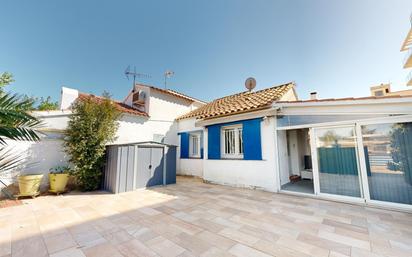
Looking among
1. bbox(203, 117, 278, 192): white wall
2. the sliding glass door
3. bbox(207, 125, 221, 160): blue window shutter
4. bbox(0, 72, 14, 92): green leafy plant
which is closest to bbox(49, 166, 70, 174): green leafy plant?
bbox(0, 72, 14, 92): green leafy plant

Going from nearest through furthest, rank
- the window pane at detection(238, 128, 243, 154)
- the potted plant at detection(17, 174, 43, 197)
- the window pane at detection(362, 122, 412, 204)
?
the window pane at detection(362, 122, 412, 204) < the potted plant at detection(17, 174, 43, 197) < the window pane at detection(238, 128, 243, 154)

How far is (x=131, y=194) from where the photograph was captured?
6.53 m

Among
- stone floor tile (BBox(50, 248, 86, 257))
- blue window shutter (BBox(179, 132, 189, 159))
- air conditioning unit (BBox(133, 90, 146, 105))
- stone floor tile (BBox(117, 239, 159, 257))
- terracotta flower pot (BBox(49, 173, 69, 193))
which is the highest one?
air conditioning unit (BBox(133, 90, 146, 105))

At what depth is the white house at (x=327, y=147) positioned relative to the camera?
4633mm

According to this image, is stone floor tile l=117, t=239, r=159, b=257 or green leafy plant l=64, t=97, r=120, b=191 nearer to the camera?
stone floor tile l=117, t=239, r=159, b=257

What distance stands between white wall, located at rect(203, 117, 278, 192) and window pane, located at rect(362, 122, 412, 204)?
286 cm

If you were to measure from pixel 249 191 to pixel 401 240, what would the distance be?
14.2 ft

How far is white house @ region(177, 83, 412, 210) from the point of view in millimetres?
4633

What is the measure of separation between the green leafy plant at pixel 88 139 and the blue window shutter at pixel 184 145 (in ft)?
17.0

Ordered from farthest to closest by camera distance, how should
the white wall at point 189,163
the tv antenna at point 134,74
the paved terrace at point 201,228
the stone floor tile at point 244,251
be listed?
the tv antenna at point 134,74 < the white wall at point 189,163 < the paved terrace at point 201,228 < the stone floor tile at point 244,251

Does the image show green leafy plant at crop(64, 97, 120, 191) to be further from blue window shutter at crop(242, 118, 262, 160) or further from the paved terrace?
blue window shutter at crop(242, 118, 262, 160)

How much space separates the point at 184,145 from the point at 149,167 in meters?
4.05

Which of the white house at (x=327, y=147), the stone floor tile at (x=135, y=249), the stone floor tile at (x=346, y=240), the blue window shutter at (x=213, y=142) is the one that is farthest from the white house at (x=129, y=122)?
the stone floor tile at (x=346, y=240)

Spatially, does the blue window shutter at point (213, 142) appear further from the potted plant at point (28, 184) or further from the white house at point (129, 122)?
the potted plant at point (28, 184)
